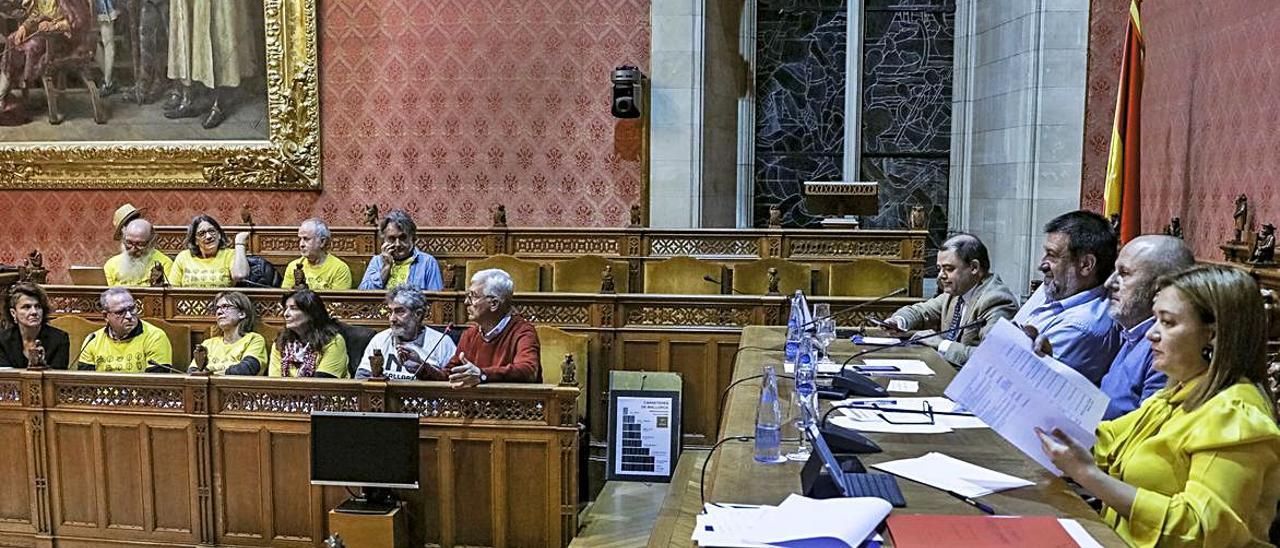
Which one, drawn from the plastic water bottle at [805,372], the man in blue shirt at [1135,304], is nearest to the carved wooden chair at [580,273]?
the plastic water bottle at [805,372]

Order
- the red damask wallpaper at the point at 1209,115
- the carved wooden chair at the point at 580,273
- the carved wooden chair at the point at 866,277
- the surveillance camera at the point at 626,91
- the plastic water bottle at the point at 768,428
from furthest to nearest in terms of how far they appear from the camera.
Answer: the surveillance camera at the point at 626,91 < the carved wooden chair at the point at 580,273 < the carved wooden chair at the point at 866,277 < the red damask wallpaper at the point at 1209,115 < the plastic water bottle at the point at 768,428

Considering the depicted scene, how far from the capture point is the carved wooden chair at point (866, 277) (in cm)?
618

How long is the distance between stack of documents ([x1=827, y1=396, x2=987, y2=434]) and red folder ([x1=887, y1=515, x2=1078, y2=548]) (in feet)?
2.05

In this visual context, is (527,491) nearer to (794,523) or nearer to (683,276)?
(794,523)

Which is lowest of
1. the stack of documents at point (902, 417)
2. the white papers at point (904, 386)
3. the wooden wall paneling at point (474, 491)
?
the wooden wall paneling at point (474, 491)

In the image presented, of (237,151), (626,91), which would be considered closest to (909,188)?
(626,91)

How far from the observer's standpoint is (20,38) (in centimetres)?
899

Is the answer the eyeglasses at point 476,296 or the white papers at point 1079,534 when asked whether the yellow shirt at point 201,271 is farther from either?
the white papers at point 1079,534

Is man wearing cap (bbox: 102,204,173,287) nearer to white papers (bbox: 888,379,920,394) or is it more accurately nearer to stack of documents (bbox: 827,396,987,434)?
white papers (bbox: 888,379,920,394)

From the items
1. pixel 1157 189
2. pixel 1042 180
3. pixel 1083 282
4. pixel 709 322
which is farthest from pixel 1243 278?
pixel 1042 180

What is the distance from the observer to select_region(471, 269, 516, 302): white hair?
4410 mm

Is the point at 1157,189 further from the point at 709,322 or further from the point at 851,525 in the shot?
the point at 851,525

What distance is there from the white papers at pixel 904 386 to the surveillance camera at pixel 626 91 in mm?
5495

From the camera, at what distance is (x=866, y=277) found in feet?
20.4
